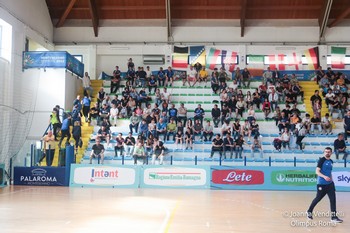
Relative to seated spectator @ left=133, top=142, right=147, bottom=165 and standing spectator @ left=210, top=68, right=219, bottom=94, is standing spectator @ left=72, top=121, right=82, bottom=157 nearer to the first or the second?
seated spectator @ left=133, top=142, right=147, bottom=165

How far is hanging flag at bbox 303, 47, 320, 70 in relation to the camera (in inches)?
1184

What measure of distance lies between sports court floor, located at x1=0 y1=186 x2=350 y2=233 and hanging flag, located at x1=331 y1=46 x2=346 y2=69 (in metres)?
14.8

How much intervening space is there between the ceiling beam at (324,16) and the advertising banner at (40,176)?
744 inches

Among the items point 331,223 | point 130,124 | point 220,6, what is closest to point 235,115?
point 130,124

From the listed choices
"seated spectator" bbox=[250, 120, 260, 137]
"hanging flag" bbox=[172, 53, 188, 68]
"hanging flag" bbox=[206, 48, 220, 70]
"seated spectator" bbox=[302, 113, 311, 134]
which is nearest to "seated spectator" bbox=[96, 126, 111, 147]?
"seated spectator" bbox=[250, 120, 260, 137]

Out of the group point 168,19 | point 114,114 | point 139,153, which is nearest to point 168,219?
point 139,153

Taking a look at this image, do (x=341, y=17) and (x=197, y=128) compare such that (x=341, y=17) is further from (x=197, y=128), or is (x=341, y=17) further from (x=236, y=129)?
(x=197, y=128)

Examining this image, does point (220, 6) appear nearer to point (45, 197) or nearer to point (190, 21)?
point (190, 21)

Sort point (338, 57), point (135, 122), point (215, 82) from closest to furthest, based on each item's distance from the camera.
→ point (135, 122)
point (215, 82)
point (338, 57)

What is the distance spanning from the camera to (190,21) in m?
30.5

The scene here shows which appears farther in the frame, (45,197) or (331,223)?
(45,197)

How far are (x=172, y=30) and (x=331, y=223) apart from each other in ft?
73.6

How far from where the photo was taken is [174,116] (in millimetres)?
24391

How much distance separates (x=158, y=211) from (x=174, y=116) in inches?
501
